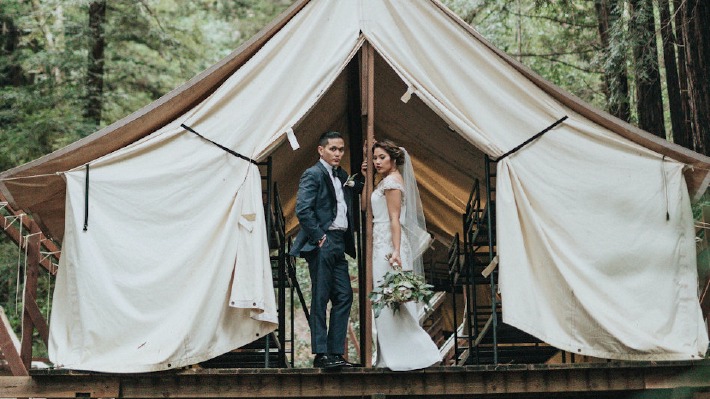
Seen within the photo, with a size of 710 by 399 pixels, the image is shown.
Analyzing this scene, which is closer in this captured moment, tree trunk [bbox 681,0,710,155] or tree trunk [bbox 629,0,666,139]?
tree trunk [bbox 681,0,710,155]

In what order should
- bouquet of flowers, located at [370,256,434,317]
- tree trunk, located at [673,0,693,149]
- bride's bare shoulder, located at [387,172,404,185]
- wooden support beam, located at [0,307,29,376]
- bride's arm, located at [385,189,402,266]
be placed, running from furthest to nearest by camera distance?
1. tree trunk, located at [673,0,693,149]
2. wooden support beam, located at [0,307,29,376]
3. bride's bare shoulder, located at [387,172,404,185]
4. bride's arm, located at [385,189,402,266]
5. bouquet of flowers, located at [370,256,434,317]

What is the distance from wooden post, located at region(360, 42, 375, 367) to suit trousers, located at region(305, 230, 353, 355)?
0.54 feet

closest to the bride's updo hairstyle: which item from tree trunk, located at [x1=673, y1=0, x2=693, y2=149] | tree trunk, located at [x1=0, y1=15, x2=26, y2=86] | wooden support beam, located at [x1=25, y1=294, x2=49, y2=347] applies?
wooden support beam, located at [x1=25, y1=294, x2=49, y2=347]

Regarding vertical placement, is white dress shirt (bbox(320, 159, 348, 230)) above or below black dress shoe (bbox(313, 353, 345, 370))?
above

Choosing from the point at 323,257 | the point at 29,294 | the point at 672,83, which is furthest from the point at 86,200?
the point at 672,83

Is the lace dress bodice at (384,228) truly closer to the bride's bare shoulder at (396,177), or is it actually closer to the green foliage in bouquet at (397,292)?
the bride's bare shoulder at (396,177)

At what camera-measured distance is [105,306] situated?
6.31 meters

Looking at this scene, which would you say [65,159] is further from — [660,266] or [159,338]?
[660,266]

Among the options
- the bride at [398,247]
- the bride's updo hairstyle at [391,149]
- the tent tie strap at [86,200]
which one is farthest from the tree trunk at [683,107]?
the tent tie strap at [86,200]

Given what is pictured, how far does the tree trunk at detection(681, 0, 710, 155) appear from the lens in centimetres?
845

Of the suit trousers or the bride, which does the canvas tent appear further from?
the bride

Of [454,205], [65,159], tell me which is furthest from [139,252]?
[454,205]

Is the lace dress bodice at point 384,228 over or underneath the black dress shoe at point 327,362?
over

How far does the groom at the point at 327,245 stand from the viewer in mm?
Result: 6492
